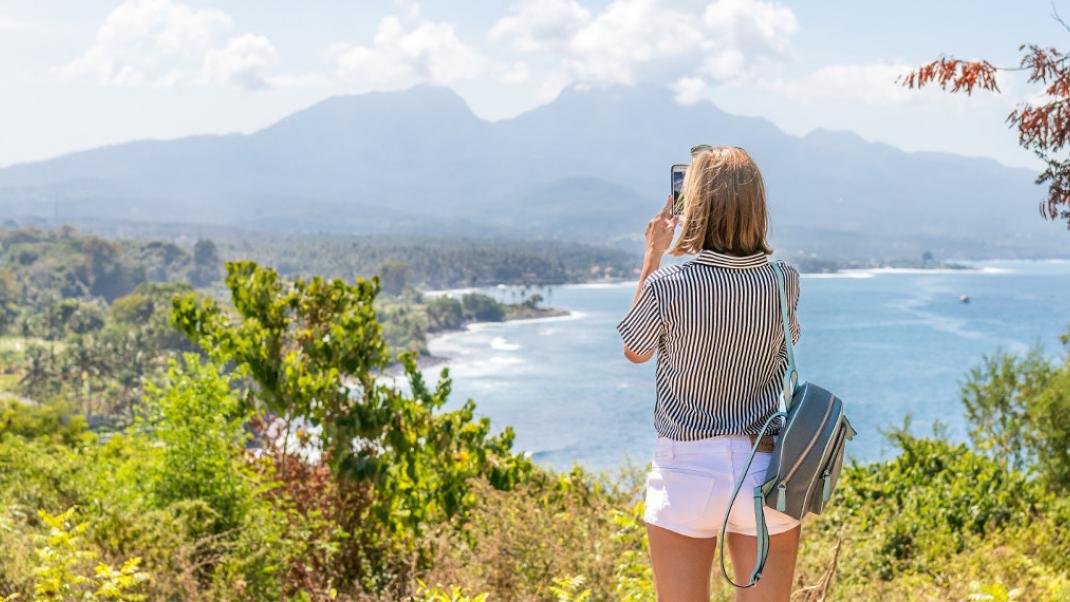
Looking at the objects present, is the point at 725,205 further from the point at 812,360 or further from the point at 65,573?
the point at 812,360

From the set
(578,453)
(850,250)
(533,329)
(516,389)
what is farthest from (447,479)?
(850,250)

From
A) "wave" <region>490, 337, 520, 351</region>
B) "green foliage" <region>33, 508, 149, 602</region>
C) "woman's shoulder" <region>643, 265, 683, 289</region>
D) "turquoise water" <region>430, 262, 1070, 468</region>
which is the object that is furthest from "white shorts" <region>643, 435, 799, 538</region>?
"wave" <region>490, 337, 520, 351</region>

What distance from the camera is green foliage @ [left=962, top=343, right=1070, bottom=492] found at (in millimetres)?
7086

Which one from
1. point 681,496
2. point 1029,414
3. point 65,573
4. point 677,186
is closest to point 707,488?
point 681,496

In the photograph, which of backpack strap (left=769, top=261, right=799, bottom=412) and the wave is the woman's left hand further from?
the wave

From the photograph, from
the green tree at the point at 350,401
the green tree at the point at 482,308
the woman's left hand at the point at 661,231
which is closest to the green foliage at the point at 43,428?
the green tree at the point at 350,401

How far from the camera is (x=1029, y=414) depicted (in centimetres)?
795

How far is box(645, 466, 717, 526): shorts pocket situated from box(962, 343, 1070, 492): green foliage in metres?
4.85

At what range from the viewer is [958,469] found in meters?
5.24

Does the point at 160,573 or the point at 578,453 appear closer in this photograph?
the point at 160,573

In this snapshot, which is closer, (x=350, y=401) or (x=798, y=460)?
(x=798, y=460)

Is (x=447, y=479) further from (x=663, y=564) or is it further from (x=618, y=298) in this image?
(x=618, y=298)

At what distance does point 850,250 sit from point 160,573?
523 feet

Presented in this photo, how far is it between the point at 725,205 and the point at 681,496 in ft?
1.60
